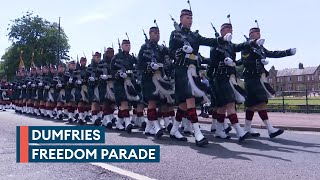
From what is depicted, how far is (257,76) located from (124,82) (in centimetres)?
340

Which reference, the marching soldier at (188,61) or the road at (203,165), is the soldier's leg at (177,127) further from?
the road at (203,165)

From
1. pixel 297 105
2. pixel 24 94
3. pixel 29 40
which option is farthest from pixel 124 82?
pixel 29 40

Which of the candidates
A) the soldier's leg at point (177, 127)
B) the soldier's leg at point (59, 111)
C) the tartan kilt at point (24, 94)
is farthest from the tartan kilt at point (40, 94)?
the soldier's leg at point (177, 127)

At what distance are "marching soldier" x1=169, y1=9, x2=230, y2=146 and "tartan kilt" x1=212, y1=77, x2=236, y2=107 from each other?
0.49 meters

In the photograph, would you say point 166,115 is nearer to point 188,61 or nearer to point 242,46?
point 188,61

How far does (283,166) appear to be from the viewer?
559 centimetres

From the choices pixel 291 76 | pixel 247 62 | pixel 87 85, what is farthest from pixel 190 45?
pixel 291 76

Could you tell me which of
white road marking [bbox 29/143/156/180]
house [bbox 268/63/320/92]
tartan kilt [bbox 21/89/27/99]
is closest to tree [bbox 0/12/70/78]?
tartan kilt [bbox 21/89/27/99]

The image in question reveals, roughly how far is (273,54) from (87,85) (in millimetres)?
6416

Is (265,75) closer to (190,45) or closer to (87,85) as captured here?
(190,45)

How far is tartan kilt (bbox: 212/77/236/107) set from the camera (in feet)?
26.8

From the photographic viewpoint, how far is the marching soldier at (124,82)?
33.5 ft

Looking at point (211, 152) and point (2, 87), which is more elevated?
point (2, 87)

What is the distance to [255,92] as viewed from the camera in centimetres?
859
